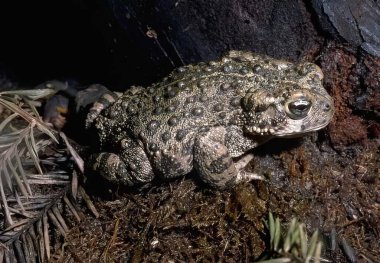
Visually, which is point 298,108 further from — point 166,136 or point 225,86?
point 166,136

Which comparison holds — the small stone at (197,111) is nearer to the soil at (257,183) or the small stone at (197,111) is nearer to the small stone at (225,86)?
the small stone at (225,86)

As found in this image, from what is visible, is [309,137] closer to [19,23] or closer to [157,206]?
[157,206]

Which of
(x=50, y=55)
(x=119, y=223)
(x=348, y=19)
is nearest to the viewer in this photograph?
(x=348, y=19)

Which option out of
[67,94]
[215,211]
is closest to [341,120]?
[215,211]

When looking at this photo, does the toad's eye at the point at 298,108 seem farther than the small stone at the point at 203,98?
No

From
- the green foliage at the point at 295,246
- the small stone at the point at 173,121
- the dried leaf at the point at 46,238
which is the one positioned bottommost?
the green foliage at the point at 295,246

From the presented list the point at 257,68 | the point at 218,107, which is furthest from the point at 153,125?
the point at 257,68

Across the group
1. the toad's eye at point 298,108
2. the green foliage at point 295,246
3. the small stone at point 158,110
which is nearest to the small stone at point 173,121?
the small stone at point 158,110
